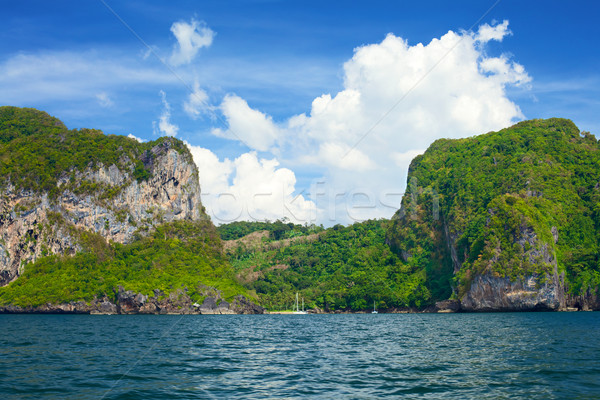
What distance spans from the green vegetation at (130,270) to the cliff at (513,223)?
6520 centimetres

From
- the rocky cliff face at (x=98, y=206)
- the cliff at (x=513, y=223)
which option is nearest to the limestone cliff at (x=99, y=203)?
the rocky cliff face at (x=98, y=206)

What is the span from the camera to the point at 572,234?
129 meters

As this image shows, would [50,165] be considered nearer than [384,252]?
Yes

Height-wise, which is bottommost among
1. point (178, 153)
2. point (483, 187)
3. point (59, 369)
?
point (59, 369)

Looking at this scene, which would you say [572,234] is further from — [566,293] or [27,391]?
[27,391]

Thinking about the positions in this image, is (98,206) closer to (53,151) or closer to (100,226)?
(100,226)

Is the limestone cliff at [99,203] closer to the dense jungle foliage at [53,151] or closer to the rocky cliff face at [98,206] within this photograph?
the rocky cliff face at [98,206]

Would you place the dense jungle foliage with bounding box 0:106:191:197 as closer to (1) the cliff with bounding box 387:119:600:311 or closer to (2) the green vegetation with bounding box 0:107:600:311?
(2) the green vegetation with bounding box 0:107:600:311

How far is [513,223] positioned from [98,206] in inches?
4665

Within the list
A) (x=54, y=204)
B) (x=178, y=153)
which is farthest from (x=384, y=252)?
(x=54, y=204)

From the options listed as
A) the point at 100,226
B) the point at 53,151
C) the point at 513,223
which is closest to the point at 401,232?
the point at 513,223

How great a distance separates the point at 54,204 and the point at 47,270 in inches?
819

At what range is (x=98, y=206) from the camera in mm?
149875

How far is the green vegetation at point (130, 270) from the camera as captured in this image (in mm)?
126000
